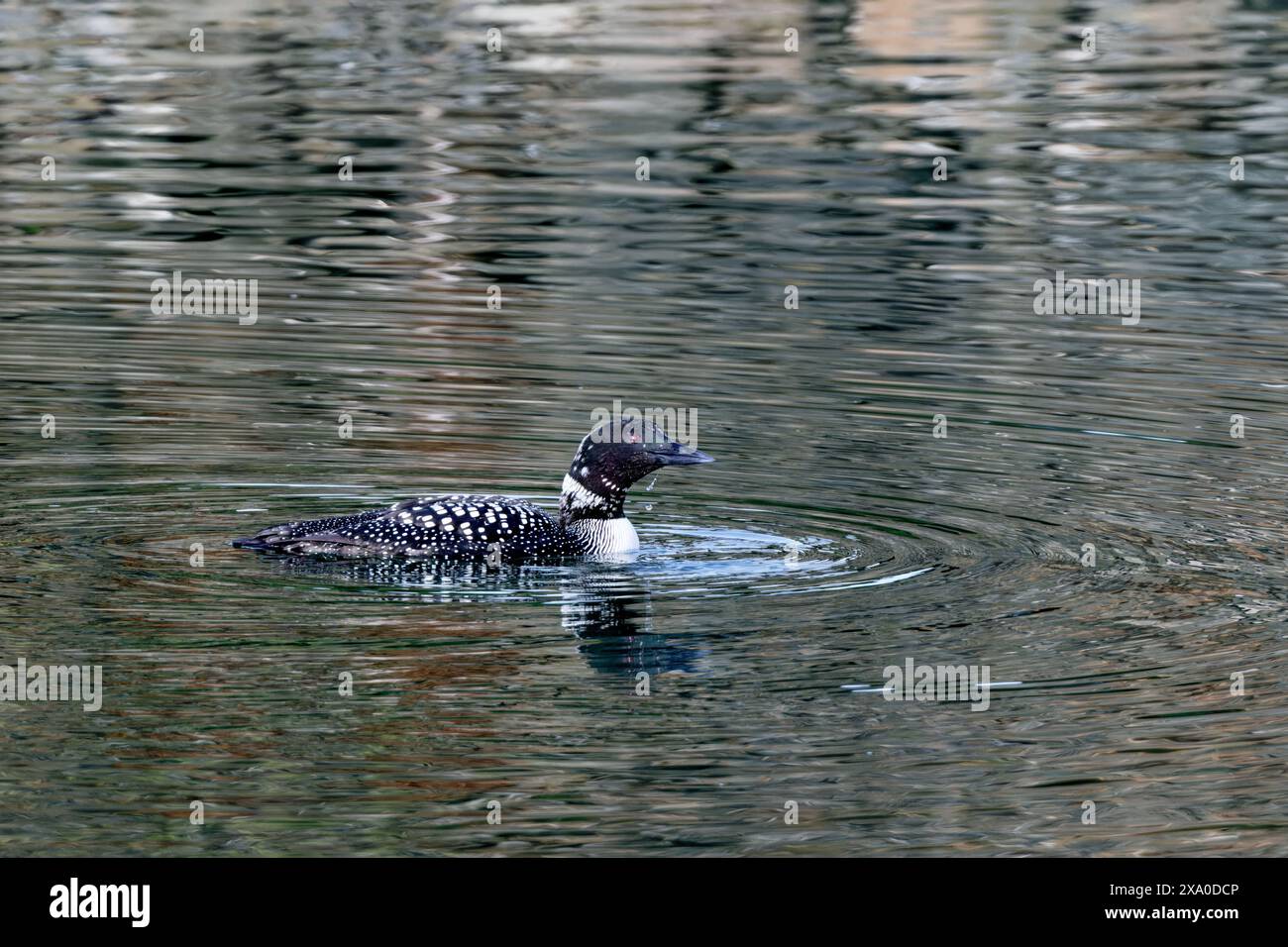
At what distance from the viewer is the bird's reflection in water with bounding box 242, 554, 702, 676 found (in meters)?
9.93

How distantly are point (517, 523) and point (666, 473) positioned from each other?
2561 millimetres

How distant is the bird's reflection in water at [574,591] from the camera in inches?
391

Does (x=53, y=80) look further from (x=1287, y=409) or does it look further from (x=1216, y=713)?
→ (x=1216, y=713)

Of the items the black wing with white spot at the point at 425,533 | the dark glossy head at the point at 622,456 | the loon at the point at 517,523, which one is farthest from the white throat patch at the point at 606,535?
the black wing with white spot at the point at 425,533

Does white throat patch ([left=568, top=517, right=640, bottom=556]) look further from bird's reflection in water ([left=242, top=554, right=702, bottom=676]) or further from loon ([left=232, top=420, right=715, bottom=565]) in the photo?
bird's reflection in water ([left=242, top=554, right=702, bottom=676])

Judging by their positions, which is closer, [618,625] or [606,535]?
[618,625]

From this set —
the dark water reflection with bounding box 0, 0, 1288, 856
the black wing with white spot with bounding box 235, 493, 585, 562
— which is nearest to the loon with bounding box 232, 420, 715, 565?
the black wing with white spot with bounding box 235, 493, 585, 562

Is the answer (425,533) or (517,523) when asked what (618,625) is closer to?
(517,523)

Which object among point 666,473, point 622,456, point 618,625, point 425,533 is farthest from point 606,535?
point 666,473

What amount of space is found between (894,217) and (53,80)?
1258 centimetres

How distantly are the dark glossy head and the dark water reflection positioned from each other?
1.46 ft

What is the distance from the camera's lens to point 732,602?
10.6m

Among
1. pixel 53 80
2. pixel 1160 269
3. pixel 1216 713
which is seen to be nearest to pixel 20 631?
pixel 1216 713

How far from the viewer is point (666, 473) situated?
1378 cm
